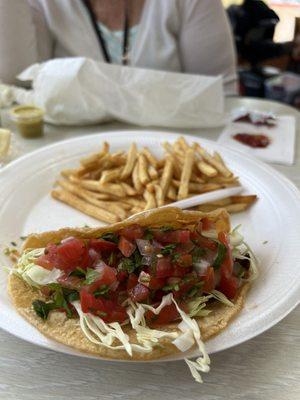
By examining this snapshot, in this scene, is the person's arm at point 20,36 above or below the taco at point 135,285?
above

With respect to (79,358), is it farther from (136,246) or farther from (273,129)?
(273,129)

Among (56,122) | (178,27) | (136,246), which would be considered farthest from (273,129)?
(136,246)

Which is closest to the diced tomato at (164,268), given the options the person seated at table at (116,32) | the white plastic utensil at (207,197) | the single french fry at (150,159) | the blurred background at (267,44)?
the white plastic utensil at (207,197)

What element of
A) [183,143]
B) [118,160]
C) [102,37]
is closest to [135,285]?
[118,160]

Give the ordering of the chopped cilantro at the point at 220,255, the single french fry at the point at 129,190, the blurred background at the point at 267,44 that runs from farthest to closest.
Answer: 1. the blurred background at the point at 267,44
2. the single french fry at the point at 129,190
3. the chopped cilantro at the point at 220,255

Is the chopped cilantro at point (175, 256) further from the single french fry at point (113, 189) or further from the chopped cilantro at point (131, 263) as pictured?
the single french fry at point (113, 189)

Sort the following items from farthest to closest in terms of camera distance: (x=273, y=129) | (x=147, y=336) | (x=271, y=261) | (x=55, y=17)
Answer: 1. (x=55, y=17)
2. (x=273, y=129)
3. (x=271, y=261)
4. (x=147, y=336)

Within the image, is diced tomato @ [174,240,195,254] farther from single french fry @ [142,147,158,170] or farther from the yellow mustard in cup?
the yellow mustard in cup
